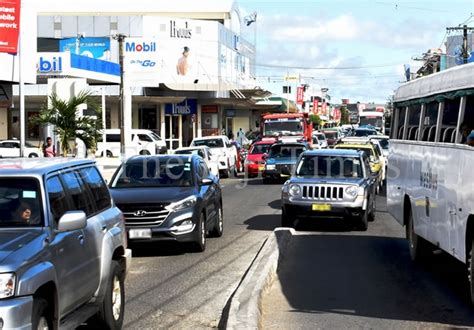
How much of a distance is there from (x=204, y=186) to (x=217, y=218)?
122 centimetres

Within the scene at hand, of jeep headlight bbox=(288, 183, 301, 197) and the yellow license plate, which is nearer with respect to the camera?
the yellow license plate

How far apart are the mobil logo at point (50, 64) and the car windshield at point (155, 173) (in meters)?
24.1

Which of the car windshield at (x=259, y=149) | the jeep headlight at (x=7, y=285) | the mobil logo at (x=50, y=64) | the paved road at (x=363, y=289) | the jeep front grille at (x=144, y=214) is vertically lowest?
the car windshield at (x=259, y=149)

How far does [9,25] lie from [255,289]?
1583 centimetres

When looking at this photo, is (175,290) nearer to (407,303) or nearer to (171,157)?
(407,303)

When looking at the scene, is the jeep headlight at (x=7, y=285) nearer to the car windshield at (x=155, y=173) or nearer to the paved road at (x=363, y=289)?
the paved road at (x=363, y=289)

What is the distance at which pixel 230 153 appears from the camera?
1419 inches

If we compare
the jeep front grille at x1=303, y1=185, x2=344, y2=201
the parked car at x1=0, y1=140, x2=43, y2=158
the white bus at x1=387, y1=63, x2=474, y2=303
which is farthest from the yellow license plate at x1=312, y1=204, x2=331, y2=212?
the parked car at x1=0, y1=140, x2=43, y2=158

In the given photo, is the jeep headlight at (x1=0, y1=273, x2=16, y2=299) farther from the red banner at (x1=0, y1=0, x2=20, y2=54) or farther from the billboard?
the billboard

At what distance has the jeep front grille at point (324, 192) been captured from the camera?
15.6 m

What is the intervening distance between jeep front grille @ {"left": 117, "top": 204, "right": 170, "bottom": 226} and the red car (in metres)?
21.8

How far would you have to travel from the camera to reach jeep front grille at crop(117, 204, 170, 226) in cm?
1238

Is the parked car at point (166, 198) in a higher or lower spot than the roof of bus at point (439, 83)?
lower

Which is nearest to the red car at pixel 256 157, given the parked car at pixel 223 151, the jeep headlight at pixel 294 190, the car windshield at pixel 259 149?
the car windshield at pixel 259 149
